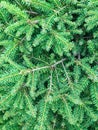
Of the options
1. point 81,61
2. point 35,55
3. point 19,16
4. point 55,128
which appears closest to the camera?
point 19,16

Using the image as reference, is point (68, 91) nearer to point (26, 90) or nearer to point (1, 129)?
point (26, 90)

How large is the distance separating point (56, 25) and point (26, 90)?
33.1 inches

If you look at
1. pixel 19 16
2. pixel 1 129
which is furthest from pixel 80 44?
pixel 1 129

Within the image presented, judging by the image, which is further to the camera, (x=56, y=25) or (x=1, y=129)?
(x=1, y=129)

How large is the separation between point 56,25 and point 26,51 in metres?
0.47

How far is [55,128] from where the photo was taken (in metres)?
3.59

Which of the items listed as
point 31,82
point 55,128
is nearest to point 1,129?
point 55,128

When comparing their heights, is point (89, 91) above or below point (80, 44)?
below

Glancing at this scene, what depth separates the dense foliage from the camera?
2.87 meters

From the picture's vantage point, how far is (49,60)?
3.23 metres

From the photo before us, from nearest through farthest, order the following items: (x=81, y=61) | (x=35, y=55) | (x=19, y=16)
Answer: (x=19, y=16) → (x=81, y=61) → (x=35, y=55)

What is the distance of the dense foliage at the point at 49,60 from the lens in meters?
2.87

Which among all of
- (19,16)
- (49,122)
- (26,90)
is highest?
(19,16)

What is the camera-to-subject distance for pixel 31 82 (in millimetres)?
2984
